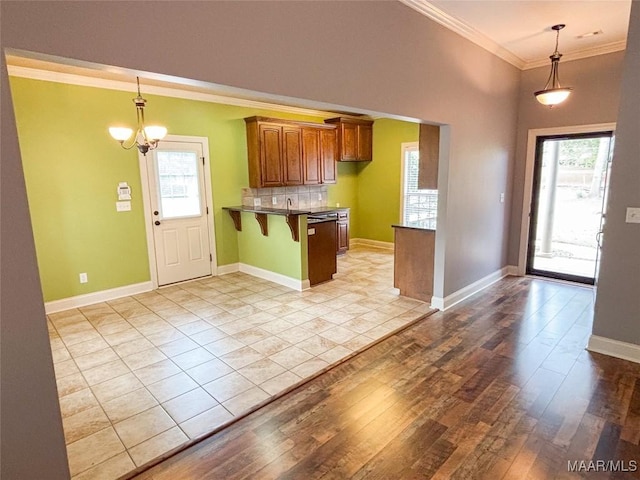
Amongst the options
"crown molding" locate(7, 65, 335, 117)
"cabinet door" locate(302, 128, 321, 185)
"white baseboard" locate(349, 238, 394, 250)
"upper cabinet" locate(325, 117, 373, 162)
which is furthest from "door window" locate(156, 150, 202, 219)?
"white baseboard" locate(349, 238, 394, 250)

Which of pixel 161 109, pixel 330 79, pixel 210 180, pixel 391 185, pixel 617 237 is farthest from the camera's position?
pixel 391 185

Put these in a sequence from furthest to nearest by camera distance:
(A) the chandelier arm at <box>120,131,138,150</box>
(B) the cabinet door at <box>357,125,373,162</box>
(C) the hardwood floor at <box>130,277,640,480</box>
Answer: (B) the cabinet door at <box>357,125,373,162</box>, (A) the chandelier arm at <box>120,131,138,150</box>, (C) the hardwood floor at <box>130,277,640,480</box>

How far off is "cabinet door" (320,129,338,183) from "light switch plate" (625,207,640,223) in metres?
4.68

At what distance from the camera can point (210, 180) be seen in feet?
18.4

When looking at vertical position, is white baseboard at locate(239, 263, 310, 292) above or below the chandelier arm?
below

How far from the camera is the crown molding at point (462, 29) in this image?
326 centimetres

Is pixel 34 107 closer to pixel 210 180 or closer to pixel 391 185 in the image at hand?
pixel 210 180

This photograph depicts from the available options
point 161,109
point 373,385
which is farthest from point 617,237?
point 161,109

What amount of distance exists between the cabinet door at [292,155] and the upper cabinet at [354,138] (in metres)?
1.12

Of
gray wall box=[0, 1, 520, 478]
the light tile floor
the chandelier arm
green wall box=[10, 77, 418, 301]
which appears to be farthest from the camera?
the chandelier arm

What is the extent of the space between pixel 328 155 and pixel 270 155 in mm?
1404

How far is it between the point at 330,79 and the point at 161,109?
3.28 m

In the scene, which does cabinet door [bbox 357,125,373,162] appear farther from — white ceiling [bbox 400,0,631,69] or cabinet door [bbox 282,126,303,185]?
white ceiling [bbox 400,0,631,69]

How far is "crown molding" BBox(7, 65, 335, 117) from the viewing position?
12.8ft
